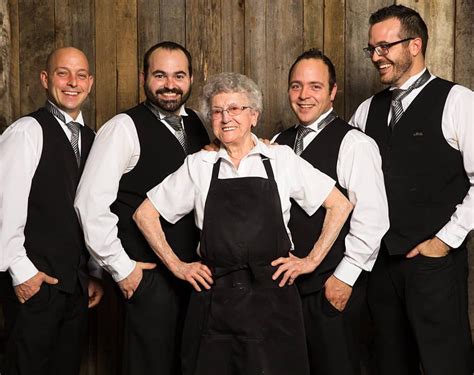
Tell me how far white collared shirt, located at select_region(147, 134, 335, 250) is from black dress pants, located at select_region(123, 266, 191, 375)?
0.34 m

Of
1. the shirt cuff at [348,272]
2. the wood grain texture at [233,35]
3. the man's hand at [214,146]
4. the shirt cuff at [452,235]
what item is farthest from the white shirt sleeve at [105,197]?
the shirt cuff at [452,235]

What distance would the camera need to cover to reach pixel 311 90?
8.86ft

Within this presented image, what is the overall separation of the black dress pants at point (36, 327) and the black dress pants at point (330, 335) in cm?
93

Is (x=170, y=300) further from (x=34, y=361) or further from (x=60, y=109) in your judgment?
(x=60, y=109)

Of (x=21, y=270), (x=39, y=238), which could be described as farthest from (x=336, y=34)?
(x=21, y=270)

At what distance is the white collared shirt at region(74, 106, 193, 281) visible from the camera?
2.58 metres

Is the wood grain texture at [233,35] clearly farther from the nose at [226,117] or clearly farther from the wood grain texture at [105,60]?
the nose at [226,117]

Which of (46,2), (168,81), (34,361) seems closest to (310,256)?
(168,81)

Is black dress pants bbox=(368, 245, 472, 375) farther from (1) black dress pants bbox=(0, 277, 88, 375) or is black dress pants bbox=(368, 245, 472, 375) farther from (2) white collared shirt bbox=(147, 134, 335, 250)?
(1) black dress pants bbox=(0, 277, 88, 375)

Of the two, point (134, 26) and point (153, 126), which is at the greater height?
point (134, 26)

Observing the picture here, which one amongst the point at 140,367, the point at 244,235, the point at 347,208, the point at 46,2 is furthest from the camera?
the point at 46,2

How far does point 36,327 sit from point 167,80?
1091mm

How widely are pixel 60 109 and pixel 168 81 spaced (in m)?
0.44

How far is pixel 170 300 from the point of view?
2.73 meters
